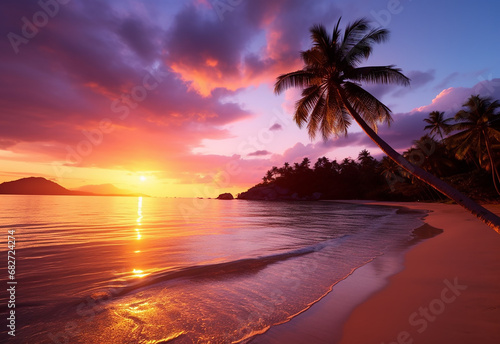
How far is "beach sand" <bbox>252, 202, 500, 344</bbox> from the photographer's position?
9.78ft

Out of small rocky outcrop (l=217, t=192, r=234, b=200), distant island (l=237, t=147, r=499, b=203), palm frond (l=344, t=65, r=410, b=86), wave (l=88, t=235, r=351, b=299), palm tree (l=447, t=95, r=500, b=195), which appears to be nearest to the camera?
wave (l=88, t=235, r=351, b=299)

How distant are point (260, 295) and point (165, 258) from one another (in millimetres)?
3911

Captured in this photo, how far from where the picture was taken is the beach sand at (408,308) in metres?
2.98

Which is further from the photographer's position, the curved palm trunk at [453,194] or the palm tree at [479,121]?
the palm tree at [479,121]

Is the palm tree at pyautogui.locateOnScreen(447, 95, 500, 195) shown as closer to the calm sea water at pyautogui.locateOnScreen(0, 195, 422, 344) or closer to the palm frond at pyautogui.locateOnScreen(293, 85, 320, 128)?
the palm frond at pyautogui.locateOnScreen(293, 85, 320, 128)

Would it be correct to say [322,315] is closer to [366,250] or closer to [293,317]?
[293,317]

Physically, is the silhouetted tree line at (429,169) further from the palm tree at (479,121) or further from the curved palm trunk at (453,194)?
the curved palm trunk at (453,194)

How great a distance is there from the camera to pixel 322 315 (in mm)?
3654

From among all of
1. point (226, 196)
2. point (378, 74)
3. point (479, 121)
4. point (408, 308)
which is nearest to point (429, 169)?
point (479, 121)

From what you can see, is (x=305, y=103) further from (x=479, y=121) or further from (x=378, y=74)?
(x=479, y=121)

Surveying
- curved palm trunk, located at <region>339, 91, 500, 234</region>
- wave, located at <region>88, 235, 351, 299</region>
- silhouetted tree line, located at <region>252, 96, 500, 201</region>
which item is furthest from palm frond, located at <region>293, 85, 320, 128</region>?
silhouetted tree line, located at <region>252, 96, 500, 201</region>

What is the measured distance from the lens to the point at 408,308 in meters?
3.70

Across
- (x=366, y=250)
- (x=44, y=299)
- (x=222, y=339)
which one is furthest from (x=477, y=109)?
(x=44, y=299)

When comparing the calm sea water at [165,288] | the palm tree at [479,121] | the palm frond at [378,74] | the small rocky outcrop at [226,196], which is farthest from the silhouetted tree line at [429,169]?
the small rocky outcrop at [226,196]
